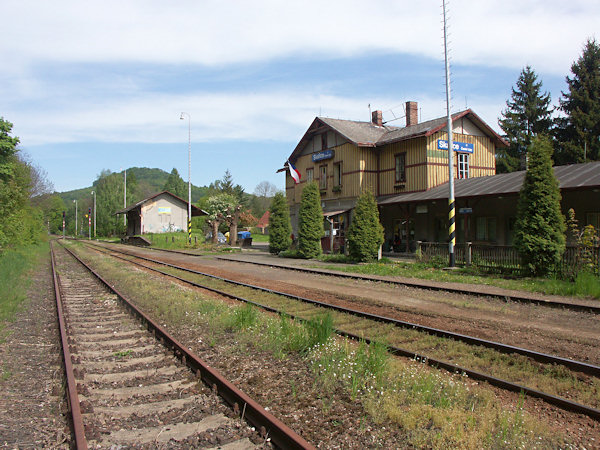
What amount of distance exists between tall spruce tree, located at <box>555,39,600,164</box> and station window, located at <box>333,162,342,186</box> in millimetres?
22375

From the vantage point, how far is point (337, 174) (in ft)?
107

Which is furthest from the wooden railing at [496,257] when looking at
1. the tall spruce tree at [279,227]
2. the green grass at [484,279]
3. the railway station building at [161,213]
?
the railway station building at [161,213]

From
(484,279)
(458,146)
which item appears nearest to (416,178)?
(458,146)

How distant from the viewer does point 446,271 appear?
17.6m

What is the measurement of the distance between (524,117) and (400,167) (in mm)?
27350

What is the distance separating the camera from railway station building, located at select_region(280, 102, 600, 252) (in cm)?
2286

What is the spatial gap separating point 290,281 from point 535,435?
12.4 metres

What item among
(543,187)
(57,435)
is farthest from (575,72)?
(57,435)

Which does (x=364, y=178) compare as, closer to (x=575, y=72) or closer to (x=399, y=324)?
(x=399, y=324)

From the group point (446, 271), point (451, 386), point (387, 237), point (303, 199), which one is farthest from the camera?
point (387, 237)

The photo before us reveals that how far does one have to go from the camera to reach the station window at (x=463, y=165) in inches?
1107

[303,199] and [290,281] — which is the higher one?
[303,199]

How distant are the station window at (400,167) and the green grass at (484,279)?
8.88m

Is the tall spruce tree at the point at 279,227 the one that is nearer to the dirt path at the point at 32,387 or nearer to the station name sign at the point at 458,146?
the station name sign at the point at 458,146
